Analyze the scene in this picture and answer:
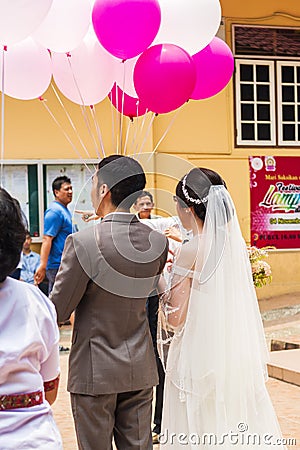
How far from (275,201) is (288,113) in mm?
1441

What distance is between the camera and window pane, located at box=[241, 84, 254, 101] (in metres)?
12.2

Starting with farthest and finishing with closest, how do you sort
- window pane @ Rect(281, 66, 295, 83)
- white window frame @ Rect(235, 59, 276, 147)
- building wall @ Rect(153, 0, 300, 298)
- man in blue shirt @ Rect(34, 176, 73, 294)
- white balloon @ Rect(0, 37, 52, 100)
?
1. window pane @ Rect(281, 66, 295, 83)
2. white window frame @ Rect(235, 59, 276, 147)
3. building wall @ Rect(153, 0, 300, 298)
4. man in blue shirt @ Rect(34, 176, 73, 294)
5. white balloon @ Rect(0, 37, 52, 100)

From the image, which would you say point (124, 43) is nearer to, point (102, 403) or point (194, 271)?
point (194, 271)

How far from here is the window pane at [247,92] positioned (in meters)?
12.2

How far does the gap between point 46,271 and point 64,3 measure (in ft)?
13.8

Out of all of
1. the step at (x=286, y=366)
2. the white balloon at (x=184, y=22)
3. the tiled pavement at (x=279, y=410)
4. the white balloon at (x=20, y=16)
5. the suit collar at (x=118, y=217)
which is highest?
the white balloon at (x=184, y=22)

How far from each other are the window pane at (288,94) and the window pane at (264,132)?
546 mm

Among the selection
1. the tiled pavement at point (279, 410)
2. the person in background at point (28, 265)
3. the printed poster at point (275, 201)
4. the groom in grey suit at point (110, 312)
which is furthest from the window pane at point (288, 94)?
the groom in grey suit at point (110, 312)

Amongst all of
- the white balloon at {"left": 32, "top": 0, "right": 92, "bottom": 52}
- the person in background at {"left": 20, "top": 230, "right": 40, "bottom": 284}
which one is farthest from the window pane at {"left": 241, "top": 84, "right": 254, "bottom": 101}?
the white balloon at {"left": 32, "top": 0, "right": 92, "bottom": 52}

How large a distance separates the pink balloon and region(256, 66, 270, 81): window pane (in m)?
6.94

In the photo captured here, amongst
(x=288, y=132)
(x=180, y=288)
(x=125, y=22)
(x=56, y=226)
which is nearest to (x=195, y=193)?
(x=180, y=288)

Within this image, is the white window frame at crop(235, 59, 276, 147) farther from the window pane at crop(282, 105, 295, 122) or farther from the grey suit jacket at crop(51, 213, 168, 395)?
the grey suit jacket at crop(51, 213, 168, 395)

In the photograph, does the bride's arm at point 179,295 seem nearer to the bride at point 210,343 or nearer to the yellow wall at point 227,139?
the bride at point 210,343

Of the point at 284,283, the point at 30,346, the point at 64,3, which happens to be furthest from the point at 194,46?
the point at 284,283
